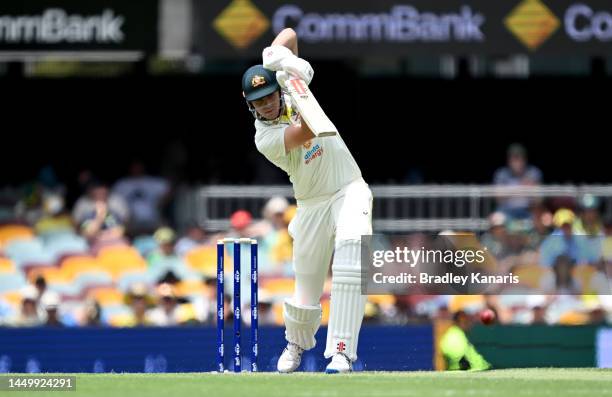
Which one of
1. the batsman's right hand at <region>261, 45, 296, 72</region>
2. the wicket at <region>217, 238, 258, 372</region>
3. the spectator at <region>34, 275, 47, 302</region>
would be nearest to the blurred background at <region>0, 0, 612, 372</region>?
the spectator at <region>34, 275, 47, 302</region>

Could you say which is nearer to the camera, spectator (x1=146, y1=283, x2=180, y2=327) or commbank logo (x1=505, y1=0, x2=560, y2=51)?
spectator (x1=146, y1=283, x2=180, y2=327)

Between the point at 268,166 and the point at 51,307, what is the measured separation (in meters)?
4.03

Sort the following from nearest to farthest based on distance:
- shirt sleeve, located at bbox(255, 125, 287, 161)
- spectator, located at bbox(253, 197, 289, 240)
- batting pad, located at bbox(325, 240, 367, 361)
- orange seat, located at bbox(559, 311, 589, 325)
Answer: batting pad, located at bbox(325, 240, 367, 361) < shirt sleeve, located at bbox(255, 125, 287, 161) < orange seat, located at bbox(559, 311, 589, 325) < spectator, located at bbox(253, 197, 289, 240)

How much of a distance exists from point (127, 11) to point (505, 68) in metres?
5.06

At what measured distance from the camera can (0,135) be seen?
1905 cm

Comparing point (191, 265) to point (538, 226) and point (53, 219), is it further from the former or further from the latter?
point (538, 226)

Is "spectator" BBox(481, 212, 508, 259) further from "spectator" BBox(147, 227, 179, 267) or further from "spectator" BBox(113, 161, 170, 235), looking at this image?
"spectator" BBox(113, 161, 170, 235)

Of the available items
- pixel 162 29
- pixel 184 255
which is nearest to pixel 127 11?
pixel 162 29

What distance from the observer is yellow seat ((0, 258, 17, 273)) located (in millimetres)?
15375

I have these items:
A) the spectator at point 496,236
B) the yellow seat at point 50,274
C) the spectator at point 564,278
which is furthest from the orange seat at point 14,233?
the spectator at point 564,278

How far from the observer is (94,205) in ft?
53.7

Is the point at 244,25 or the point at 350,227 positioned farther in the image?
the point at 244,25

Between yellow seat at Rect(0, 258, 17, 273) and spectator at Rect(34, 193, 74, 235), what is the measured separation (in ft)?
2.35

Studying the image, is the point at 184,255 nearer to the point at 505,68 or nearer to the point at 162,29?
the point at 162,29
